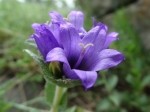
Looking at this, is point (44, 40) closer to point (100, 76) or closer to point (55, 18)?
point (55, 18)

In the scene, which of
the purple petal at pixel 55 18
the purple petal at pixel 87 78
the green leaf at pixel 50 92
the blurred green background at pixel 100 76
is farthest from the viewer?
the blurred green background at pixel 100 76

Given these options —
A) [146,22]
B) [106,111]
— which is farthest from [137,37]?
[106,111]

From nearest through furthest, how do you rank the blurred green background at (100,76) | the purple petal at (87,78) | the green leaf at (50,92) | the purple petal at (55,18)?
the purple petal at (87,78), the purple petal at (55,18), the green leaf at (50,92), the blurred green background at (100,76)

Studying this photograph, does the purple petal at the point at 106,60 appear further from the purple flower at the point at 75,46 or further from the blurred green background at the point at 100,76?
the blurred green background at the point at 100,76

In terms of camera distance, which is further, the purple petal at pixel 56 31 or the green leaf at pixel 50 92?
the green leaf at pixel 50 92

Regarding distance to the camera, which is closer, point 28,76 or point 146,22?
point 28,76

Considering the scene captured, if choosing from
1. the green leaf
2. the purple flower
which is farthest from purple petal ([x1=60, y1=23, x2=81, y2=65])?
the green leaf

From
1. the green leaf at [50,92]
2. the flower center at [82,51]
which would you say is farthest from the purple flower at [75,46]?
the green leaf at [50,92]

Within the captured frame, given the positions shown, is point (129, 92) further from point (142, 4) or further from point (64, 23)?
point (64, 23)

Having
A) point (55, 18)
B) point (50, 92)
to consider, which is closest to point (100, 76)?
point (50, 92)
